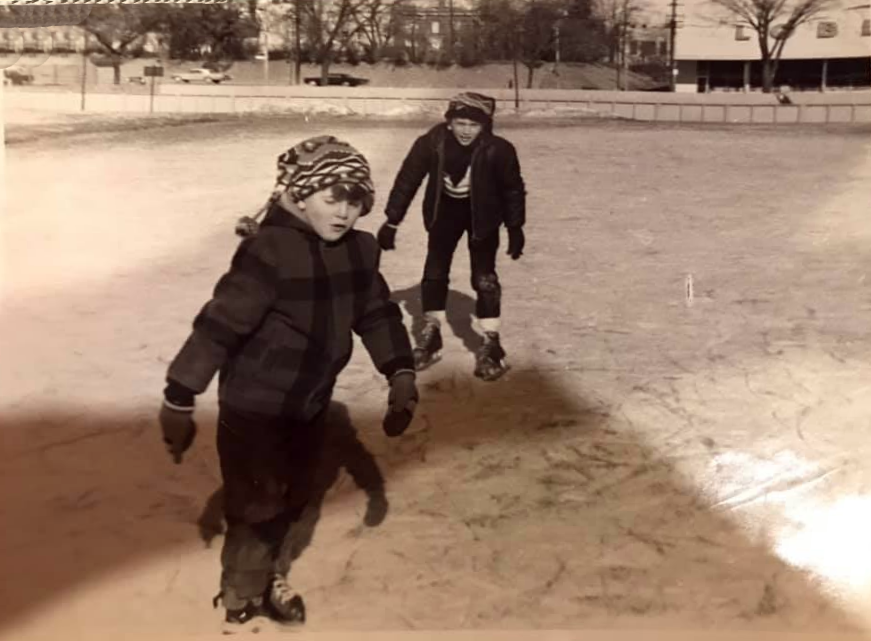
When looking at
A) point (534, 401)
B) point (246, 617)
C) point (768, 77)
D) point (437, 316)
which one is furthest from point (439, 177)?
point (246, 617)

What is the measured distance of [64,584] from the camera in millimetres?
847

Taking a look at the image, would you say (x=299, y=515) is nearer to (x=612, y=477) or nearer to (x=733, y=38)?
(x=612, y=477)

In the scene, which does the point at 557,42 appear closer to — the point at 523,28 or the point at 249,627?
the point at 523,28

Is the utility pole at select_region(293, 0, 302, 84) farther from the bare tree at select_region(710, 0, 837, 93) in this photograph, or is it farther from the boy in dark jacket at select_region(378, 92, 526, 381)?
the bare tree at select_region(710, 0, 837, 93)

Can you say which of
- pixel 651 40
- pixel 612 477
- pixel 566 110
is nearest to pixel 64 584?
pixel 612 477

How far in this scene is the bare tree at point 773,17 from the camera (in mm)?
892

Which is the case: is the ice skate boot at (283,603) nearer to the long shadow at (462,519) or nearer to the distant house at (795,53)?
the long shadow at (462,519)

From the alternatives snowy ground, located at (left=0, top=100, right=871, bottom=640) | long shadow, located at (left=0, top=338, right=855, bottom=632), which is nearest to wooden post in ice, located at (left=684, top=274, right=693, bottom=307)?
snowy ground, located at (left=0, top=100, right=871, bottom=640)

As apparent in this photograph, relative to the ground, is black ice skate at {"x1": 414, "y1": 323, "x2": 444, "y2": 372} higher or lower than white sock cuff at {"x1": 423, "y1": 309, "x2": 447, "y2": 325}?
lower

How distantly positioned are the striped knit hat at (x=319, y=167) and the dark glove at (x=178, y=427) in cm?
23

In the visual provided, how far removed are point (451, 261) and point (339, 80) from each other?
0.21 m

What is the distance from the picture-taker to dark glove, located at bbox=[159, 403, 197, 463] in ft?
2.76

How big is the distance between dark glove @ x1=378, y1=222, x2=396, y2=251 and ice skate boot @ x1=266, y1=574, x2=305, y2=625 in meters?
0.32

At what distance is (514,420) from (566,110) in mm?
308
